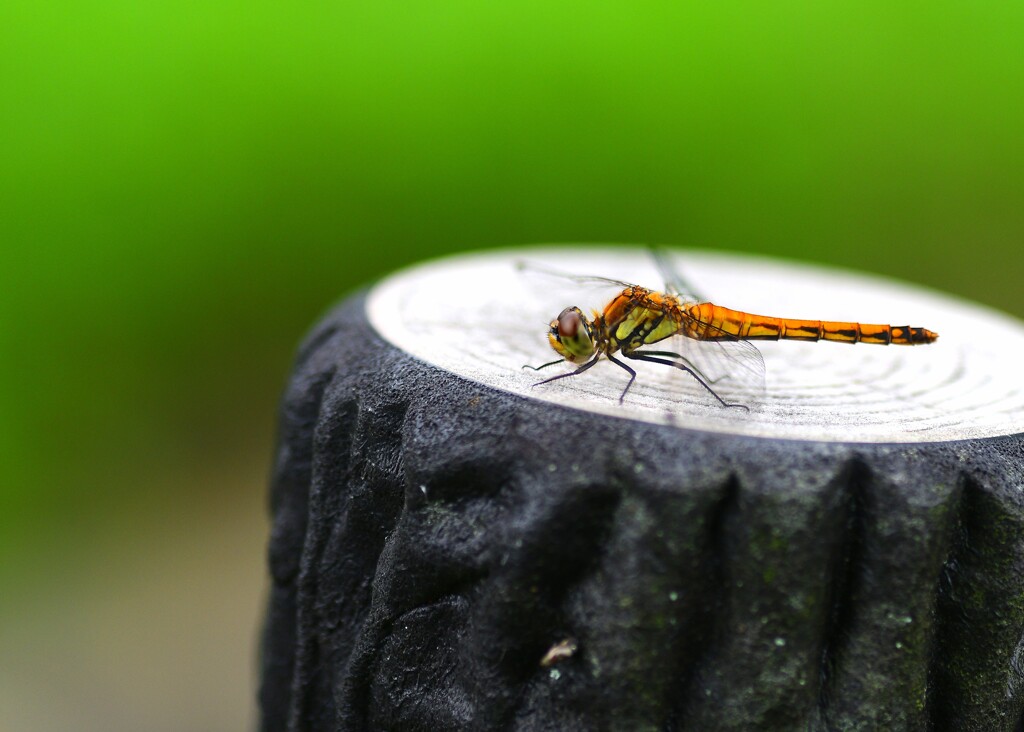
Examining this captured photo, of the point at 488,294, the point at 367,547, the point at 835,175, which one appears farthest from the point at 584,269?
the point at 835,175

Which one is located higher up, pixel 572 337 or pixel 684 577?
pixel 572 337

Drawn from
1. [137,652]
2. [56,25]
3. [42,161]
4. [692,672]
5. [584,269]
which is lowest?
[137,652]

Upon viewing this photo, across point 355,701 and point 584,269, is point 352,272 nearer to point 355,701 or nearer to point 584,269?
point 584,269

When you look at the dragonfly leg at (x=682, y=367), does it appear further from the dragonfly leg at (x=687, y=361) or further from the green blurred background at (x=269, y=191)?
the green blurred background at (x=269, y=191)

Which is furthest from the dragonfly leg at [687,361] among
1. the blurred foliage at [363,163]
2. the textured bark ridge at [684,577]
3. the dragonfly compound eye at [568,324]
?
the blurred foliage at [363,163]

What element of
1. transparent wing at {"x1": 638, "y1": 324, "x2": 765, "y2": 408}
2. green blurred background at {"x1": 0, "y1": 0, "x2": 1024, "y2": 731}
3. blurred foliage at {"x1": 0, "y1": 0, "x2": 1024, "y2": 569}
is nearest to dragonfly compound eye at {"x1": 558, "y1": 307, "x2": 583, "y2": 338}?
transparent wing at {"x1": 638, "y1": 324, "x2": 765, "y2": 408}

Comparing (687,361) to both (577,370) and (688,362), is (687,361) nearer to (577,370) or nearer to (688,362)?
(688,362)

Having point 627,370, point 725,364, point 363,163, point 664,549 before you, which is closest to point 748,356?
point 725,364
